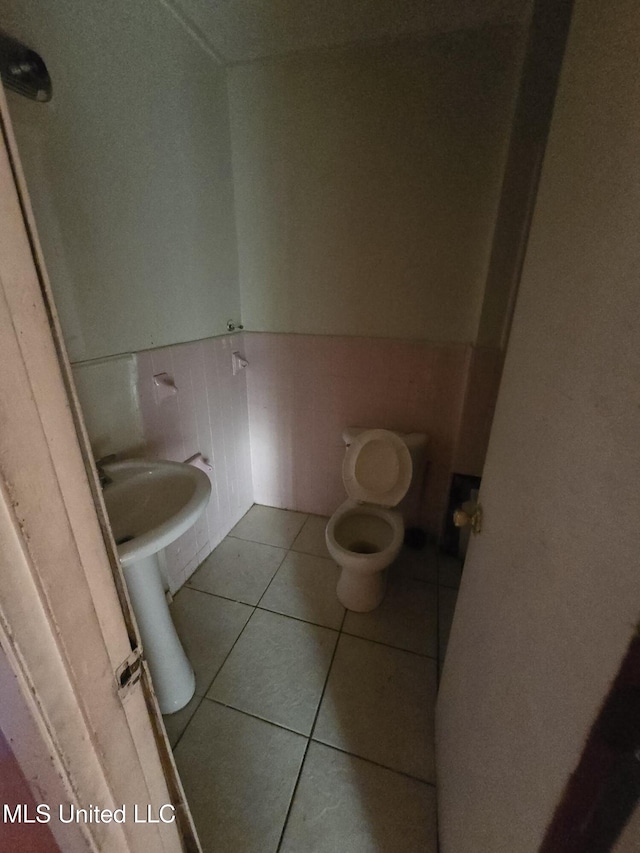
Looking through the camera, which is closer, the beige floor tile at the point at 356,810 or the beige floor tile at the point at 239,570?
the beige floor tile at the point at 356,810

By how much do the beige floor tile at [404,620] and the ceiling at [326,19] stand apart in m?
2.28

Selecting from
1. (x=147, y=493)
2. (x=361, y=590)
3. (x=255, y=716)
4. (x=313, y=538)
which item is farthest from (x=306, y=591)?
(x=147, y=493)

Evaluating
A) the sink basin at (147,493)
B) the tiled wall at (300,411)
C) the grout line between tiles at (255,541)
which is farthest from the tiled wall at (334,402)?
the sink basin at (147,493)

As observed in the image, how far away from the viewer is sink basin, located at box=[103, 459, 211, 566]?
102cm

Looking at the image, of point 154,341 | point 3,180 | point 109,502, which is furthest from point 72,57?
point 109,502

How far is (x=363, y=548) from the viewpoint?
5.27ft

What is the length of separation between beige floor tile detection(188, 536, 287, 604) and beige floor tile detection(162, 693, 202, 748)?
1.36 feet

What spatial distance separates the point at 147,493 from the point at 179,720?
2.53 feet

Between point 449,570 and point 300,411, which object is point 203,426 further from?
point 449,570

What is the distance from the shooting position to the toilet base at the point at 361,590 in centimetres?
146

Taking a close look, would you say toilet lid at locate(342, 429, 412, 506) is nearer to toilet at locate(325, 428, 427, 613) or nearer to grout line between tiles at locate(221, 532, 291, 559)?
toilet at locate(325, 428, 427, 613)

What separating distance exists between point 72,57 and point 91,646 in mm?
1435

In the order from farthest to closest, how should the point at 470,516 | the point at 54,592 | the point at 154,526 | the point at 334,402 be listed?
the point at 334,402 < the point at 154,526 < the point at 470,516 < the point at 54,592

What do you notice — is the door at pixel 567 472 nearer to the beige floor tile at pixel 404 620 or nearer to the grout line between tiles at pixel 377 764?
the grout line between tiles at pixel 377 764
